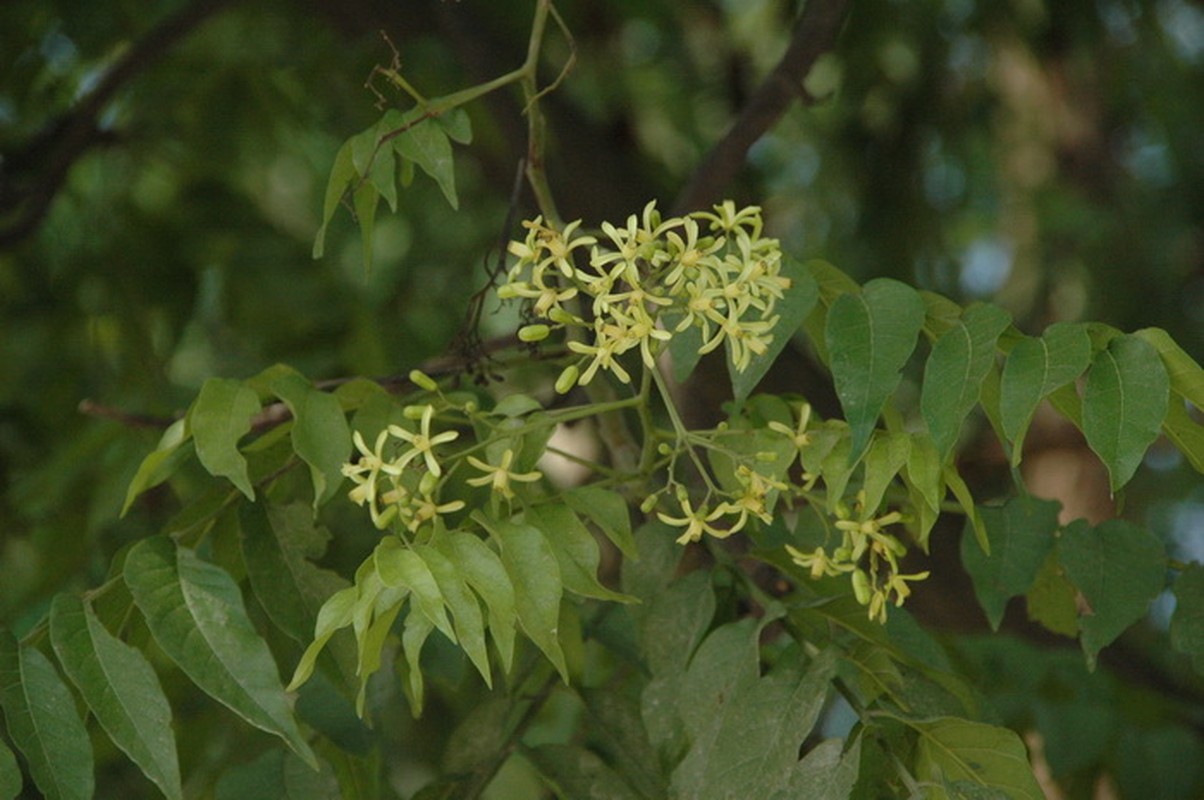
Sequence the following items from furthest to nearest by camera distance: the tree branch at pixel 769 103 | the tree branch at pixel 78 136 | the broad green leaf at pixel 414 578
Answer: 1. the tree branch at pixel 78 136
2. the tree branch at pixel 769 103
3. the broad green leaf at pixel 414 578

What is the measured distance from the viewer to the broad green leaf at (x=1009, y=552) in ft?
4.36

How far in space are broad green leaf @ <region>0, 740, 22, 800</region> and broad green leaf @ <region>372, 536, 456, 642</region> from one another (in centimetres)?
31

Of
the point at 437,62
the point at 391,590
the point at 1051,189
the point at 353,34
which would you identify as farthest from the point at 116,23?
the point at 1051,189

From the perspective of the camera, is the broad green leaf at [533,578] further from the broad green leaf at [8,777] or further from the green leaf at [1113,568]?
the green leaf at [1113,568]

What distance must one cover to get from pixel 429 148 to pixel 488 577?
0.37 metres

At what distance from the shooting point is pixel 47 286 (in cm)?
265

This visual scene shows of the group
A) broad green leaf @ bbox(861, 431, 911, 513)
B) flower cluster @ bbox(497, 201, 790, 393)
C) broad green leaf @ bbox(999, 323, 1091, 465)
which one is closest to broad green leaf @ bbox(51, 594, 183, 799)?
flower cluster @ bbox(497, 201, 790, 393)

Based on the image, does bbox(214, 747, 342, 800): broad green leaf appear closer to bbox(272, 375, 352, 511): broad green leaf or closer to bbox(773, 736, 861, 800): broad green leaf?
bbox(272, 375, 352, 511): broad green leaf

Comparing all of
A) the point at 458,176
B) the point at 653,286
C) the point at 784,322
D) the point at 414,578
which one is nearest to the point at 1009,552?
the point at 784,322

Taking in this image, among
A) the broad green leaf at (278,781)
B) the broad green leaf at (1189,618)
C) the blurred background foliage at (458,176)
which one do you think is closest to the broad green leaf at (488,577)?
the broad green leaf at (278,781)

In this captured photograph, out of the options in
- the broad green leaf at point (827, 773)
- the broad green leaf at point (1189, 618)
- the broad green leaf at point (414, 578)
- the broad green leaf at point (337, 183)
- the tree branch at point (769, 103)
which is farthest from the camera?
the tree branch at point (769, 103)

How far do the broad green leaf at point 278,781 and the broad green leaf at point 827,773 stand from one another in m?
0.40

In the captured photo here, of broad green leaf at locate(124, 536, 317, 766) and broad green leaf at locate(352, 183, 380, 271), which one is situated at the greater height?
broad green leaf at locate(352, 183, 380, 271)

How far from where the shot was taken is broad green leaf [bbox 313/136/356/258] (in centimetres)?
117
